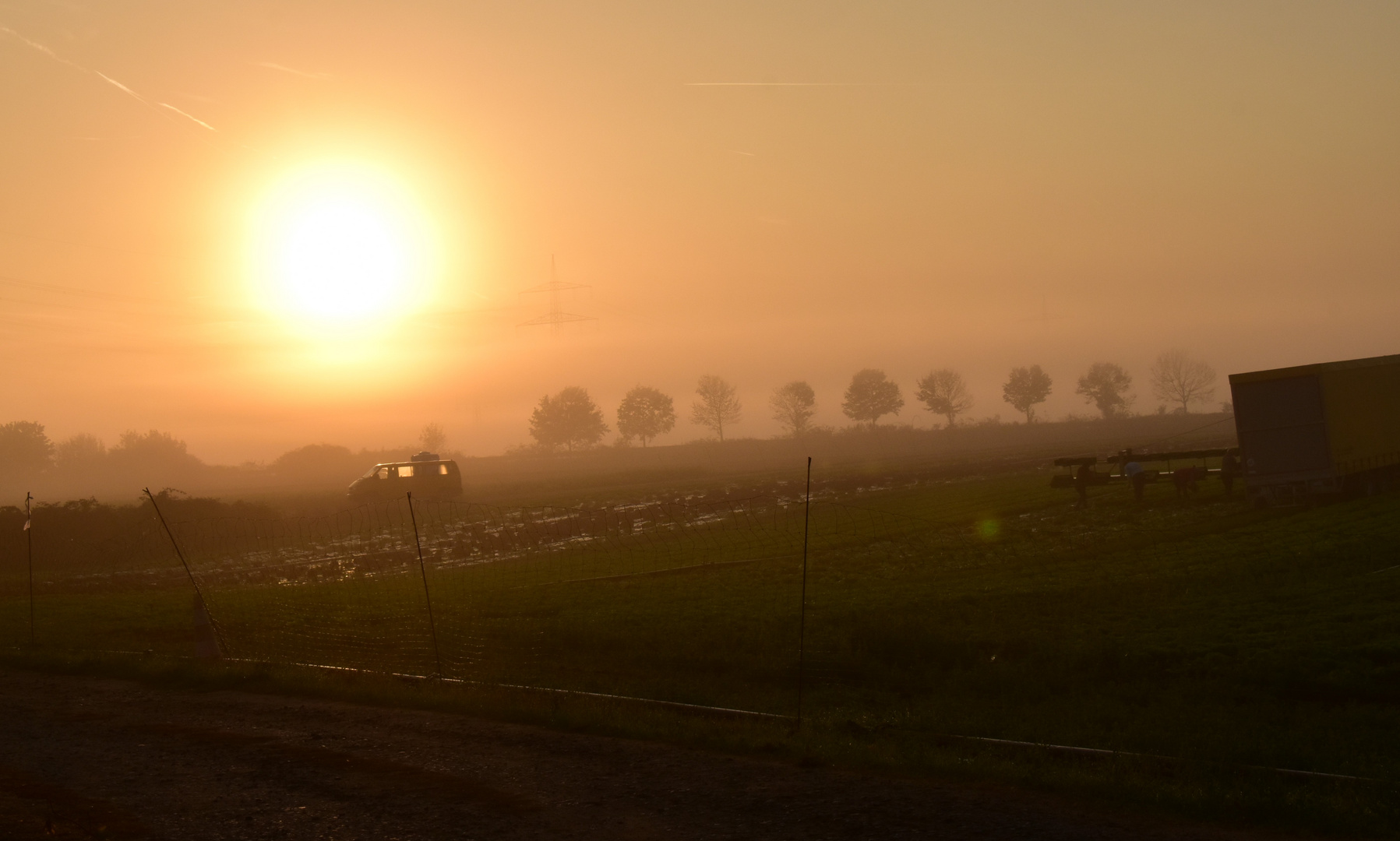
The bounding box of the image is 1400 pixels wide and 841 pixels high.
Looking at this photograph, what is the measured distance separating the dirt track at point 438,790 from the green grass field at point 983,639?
88 cm

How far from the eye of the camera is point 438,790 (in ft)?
28.6

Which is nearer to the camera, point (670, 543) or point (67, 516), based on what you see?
point (670, 543)

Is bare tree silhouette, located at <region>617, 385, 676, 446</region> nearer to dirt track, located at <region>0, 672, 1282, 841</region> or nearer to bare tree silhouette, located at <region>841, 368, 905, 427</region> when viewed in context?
bare tree silhouette, located at <region>841, 368, 905, 427</region>

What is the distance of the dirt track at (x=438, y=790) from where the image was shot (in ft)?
25.0

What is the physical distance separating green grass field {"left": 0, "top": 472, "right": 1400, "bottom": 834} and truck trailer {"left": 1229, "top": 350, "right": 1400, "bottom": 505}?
1.32 meters

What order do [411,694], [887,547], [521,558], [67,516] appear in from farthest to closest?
[67,516] → [521,558] → [887,547] → [411,694]

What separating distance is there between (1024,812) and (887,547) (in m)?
18.7

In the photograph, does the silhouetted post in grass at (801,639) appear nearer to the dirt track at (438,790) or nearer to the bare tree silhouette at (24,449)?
the dirt track at (438,790)

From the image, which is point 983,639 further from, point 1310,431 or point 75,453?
point 75,453

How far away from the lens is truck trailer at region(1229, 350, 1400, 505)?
85.5 ft

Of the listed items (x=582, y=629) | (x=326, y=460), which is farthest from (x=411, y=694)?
(x=326, y=460)

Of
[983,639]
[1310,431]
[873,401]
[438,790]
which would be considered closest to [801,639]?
[983,639]

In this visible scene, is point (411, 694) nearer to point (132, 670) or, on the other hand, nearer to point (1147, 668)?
point (132, 670)

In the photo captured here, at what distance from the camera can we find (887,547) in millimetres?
26422
